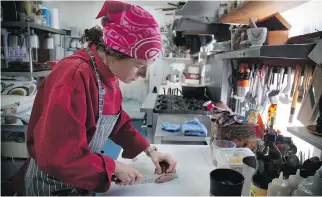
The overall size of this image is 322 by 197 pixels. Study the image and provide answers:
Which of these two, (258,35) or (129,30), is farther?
(258,35)

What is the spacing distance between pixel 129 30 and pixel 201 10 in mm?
1650

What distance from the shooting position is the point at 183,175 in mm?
1133

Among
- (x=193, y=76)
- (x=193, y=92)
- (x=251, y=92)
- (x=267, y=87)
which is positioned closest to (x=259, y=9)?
(x=267, y=87)

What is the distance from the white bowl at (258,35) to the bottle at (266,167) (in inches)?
24.9

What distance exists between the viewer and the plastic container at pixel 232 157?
111 centimetres

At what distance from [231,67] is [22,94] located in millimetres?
2309

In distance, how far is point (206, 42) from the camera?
10.7 feet

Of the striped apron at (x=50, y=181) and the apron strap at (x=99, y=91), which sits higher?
the apron strap at (x=99, y=91)

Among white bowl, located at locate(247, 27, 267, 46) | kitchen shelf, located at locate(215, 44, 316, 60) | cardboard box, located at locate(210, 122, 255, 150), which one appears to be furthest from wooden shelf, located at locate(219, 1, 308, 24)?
→ cardboard box, located at locate(210, 122, 255, 150)

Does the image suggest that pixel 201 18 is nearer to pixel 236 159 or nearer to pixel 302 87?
pixel 302 87

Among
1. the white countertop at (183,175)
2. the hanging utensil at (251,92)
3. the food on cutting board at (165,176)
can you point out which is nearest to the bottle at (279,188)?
the white countertop at (183,175)

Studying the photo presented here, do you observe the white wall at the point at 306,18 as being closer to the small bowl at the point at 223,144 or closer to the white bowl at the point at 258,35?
the white bowl at the point at 258,35

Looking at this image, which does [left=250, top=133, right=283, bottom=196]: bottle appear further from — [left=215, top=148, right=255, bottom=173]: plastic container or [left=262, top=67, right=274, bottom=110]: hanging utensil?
[left=262, top=67, right=274, bottom=110]: hanging utensil

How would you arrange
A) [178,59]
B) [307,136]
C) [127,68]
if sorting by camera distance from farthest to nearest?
[178,59]
[127,68]
[307,136]
